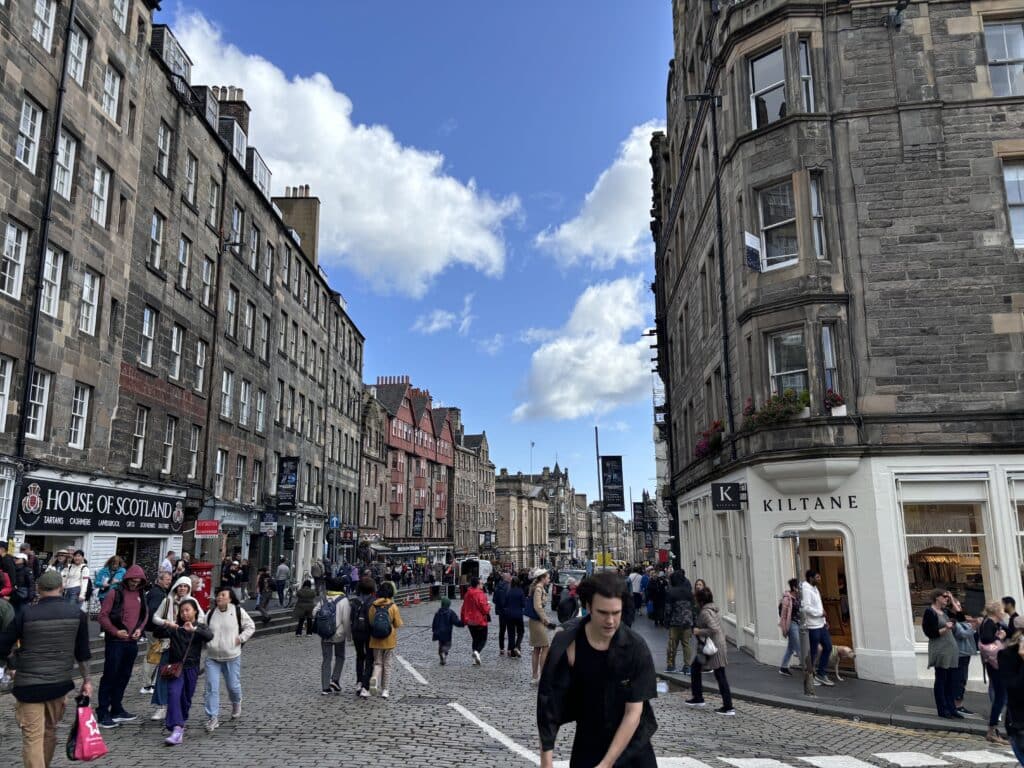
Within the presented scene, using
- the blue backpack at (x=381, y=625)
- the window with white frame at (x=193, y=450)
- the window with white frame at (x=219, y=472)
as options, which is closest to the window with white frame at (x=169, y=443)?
the window with white frame at (x=193, y=450)

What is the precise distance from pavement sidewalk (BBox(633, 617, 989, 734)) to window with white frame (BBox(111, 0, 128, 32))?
22.6 metres

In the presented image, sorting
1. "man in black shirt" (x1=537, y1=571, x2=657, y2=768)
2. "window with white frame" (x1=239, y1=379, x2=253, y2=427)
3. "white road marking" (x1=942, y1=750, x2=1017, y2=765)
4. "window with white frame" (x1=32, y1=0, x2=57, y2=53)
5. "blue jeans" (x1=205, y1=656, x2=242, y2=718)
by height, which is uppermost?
"window with white frame" (x1=32, y1=0, x2=57, y2=53)

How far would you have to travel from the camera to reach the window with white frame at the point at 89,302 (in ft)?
66.9

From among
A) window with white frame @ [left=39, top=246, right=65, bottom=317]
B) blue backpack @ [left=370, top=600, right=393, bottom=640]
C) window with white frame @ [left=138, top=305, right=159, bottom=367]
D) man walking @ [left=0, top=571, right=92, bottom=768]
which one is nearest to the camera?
man walking @ [left=0, top=571, right=92, bottom=768]

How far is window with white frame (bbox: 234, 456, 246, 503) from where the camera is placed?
105ft

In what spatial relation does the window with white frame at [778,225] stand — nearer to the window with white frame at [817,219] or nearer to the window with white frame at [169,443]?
the window with white frame at [817,219]

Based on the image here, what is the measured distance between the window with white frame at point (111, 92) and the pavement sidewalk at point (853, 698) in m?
20.5

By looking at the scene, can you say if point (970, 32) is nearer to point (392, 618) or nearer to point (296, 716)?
point (392, 618)

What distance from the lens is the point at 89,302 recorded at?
20.8m

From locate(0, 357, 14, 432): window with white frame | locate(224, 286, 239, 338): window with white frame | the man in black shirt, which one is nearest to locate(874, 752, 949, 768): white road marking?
the man in black shirt

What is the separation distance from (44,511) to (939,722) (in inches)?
740

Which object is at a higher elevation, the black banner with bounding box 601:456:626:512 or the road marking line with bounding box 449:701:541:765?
the black banner with bounding box 601:456:626:512

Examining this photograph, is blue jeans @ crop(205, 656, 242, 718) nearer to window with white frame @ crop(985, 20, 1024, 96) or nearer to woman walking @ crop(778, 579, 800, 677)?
woman walking @ crop(778, 579, 800, 677)

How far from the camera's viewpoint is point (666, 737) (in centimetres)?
957
